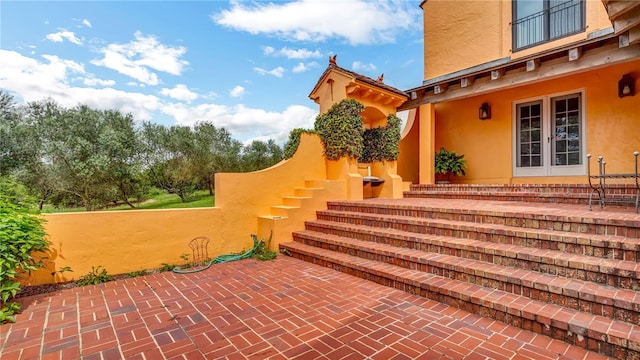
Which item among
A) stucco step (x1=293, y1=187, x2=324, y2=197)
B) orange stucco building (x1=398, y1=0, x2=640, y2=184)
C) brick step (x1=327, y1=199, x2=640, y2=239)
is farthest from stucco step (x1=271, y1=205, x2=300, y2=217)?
orange stucco building (x1=398, y1=0, x2=640, y2=184)

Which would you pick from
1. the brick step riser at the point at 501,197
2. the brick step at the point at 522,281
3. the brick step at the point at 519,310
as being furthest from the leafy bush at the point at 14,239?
the brick step riser at the point at 501,197

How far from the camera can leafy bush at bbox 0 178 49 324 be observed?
3131 mm

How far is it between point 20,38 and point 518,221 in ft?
41.1

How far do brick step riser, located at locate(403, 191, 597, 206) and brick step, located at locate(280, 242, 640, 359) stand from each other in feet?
10.2

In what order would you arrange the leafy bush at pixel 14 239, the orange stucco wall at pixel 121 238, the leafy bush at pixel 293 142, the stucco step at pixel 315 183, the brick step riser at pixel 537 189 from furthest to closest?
the leafy bush at pixel 293 142 < the stucco step at pixel 315 183 < the brick step riser at pixel 537 189 < the orange stucco wall at pixel 121 238 < the leafy bush at pixel 14 239

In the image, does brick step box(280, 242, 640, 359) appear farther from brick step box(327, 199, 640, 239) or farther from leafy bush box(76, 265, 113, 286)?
leafy bush box(76, 265, 113, 286)

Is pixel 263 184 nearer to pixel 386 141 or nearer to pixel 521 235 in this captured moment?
pixel 386 141

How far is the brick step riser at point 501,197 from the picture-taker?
4910 mm

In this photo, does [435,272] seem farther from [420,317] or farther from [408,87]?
[408,87]

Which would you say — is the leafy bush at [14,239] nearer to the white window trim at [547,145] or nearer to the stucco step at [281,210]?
the stucco step at [281,210]

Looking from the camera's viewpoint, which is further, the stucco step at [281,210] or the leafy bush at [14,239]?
the stucco step at [281,210]

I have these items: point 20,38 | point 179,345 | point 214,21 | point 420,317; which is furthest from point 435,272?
point 20,38

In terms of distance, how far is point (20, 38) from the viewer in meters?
7.94

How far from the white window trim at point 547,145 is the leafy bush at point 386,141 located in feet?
10.7
